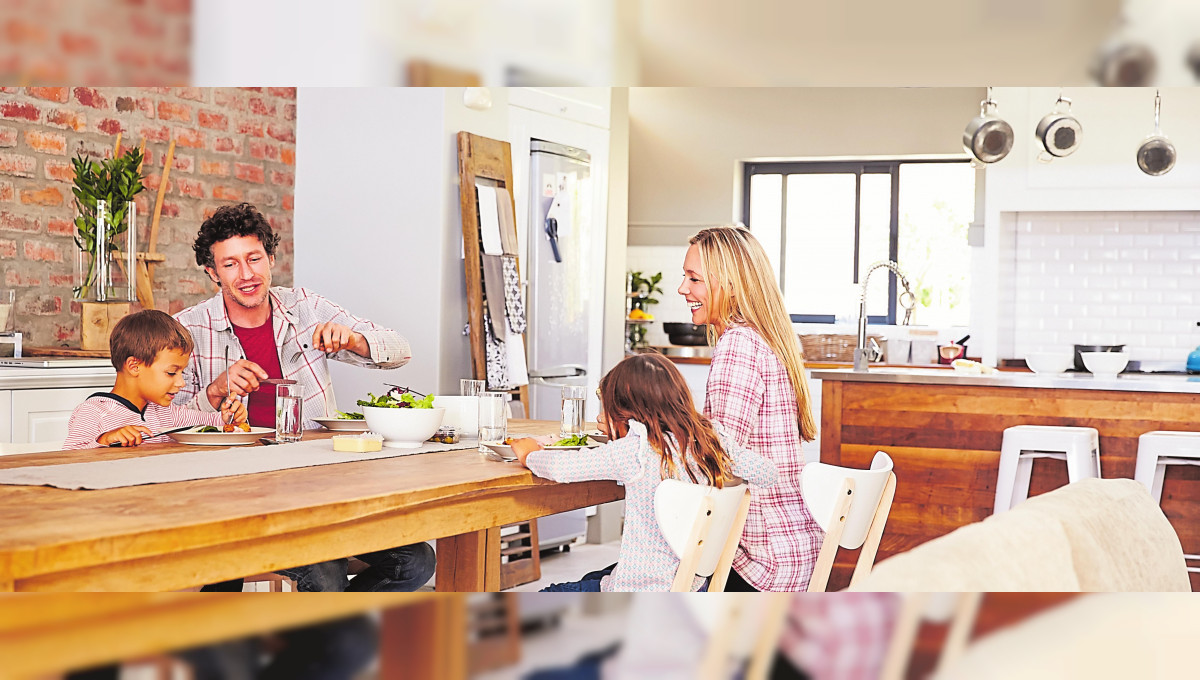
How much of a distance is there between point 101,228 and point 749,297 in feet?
8.14

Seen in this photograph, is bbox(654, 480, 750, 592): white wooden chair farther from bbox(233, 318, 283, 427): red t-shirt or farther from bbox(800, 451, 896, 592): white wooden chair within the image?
bbox(233, 318, 283, 427): red t-shirt

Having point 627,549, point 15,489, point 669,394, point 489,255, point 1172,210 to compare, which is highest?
point 1172,210

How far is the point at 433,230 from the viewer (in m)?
4.41

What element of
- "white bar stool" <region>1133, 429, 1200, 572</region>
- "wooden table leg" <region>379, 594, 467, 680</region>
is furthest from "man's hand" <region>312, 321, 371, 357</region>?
"white bar stool" <region>1133, 429, 1200, 572</region>

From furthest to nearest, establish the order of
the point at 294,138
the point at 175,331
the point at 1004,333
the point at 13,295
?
1. the point at 1004,333
2. the point at 294,138
3. the point at 13,295
4. the point at 175,331

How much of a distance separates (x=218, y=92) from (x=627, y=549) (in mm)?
3197

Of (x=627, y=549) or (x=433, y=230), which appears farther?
(x=433, y=230)

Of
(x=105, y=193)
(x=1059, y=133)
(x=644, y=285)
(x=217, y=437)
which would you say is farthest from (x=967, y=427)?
(x=644, y=285)

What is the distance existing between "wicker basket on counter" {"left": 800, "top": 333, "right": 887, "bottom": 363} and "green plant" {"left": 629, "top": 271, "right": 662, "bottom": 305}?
104 cm

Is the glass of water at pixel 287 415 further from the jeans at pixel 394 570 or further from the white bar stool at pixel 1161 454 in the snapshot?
the white bar stool at pixel 1161 454

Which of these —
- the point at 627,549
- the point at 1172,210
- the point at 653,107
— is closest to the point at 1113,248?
the point at 1172,210

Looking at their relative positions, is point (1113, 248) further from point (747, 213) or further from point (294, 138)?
point (294, 138)

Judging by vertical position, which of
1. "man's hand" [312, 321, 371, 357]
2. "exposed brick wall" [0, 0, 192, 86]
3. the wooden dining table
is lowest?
the wooden dining table

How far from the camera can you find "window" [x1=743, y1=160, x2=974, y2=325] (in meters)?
6.86
